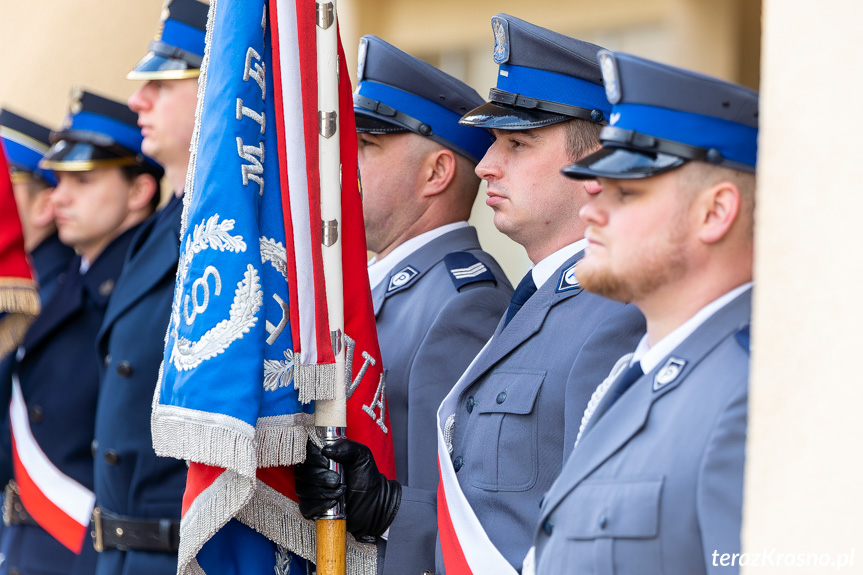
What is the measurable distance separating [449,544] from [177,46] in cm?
212

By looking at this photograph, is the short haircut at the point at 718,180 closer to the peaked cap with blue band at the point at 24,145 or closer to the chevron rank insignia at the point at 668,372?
the chevron rank insignia at the point at 668,372

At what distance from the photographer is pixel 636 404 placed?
1961mm

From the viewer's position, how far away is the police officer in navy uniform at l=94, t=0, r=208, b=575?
Result: 3.50 metres

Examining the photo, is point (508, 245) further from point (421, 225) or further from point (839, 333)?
point (839, 333)

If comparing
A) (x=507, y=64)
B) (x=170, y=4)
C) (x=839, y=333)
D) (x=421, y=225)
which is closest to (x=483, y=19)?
(x=170, y=4)

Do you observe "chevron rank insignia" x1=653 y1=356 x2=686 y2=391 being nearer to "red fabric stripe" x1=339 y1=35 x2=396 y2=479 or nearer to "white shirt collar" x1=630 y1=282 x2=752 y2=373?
"white shirt collar" x1=630 y1=282 x2=752 y2=373

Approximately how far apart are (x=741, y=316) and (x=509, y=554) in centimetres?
90

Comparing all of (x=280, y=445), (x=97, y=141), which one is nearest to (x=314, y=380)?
(x=280, y=445)

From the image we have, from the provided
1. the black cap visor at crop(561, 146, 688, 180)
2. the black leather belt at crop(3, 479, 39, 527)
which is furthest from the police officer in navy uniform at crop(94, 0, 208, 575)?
the black cap visor at crop(561, 146, 688, 180)

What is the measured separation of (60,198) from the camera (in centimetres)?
454

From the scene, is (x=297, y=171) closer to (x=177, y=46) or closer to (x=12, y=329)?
(x=177, y=46)

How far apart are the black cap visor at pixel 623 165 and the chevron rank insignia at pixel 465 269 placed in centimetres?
118

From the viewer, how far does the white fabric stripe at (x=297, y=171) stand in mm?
2662

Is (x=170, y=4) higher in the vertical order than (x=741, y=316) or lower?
higher
